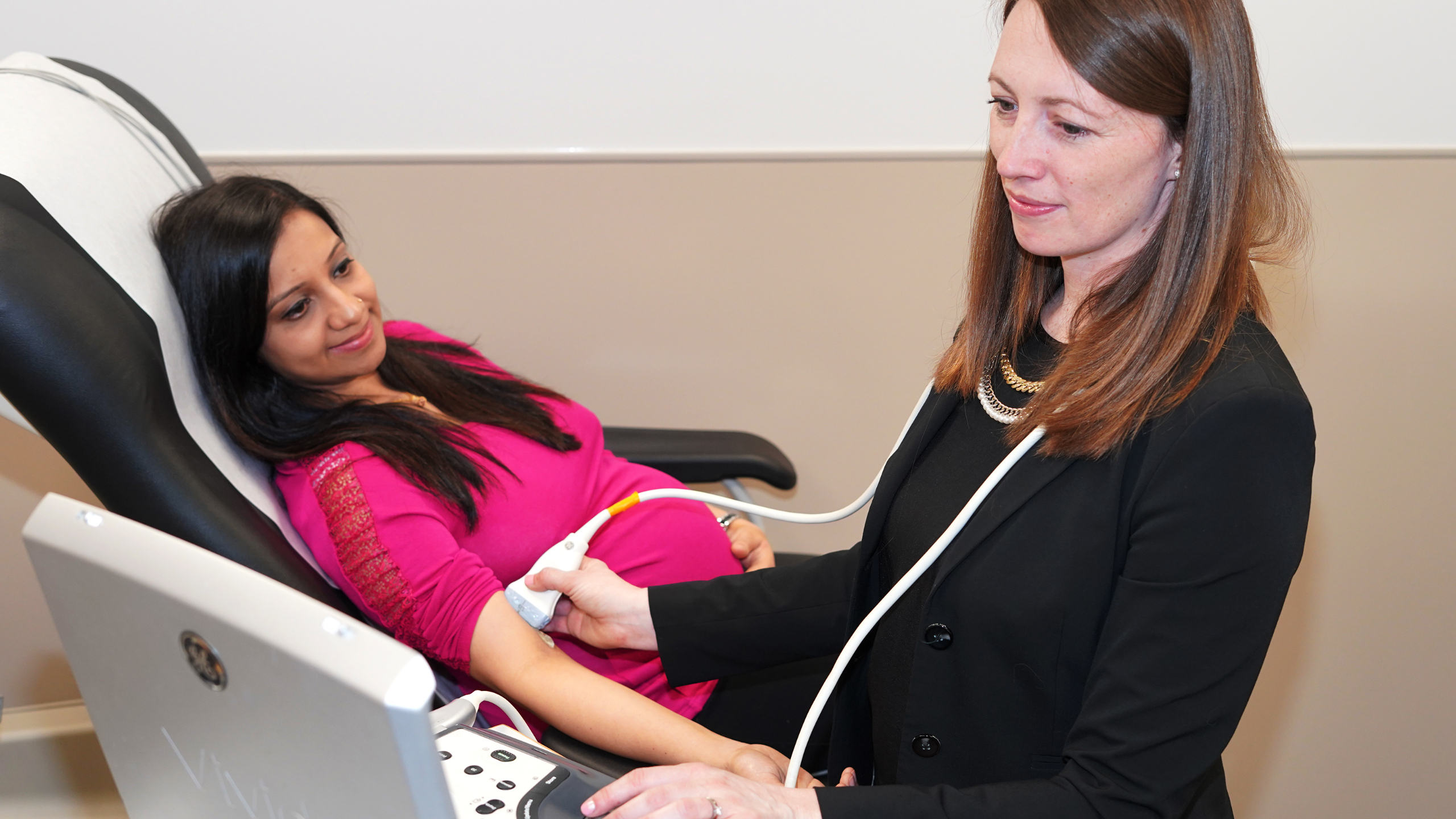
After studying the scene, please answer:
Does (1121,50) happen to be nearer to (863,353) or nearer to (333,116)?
(863,353)

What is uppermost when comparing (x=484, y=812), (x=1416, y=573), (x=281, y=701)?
(x=281, y=701)

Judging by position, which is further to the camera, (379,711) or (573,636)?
(573,636)

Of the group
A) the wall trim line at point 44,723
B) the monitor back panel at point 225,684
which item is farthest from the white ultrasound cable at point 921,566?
the wall trim line at point 44,723

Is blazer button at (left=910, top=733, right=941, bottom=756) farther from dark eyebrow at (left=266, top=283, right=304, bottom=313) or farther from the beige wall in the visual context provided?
the beige wall

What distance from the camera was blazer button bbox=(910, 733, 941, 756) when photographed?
2.97 ft

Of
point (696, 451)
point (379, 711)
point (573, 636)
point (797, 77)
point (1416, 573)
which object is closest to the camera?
point (379, 711)

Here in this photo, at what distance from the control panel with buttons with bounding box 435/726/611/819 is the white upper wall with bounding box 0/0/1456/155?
3.93 ft

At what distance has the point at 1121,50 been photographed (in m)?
0.75

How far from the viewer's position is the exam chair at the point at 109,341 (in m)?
0.91

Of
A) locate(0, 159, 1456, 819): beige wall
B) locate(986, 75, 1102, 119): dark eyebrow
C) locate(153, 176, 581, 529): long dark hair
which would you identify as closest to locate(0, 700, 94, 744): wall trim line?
locate(0, 159, 1456, 819): beige wall

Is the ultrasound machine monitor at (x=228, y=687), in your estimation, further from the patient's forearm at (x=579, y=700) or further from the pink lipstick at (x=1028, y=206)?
the pink lipstick at (x=1028, y=206)

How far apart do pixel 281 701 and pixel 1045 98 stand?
69cm

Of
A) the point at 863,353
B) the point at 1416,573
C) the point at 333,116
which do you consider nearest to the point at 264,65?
the point at 333,116

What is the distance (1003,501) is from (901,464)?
0.54ft
